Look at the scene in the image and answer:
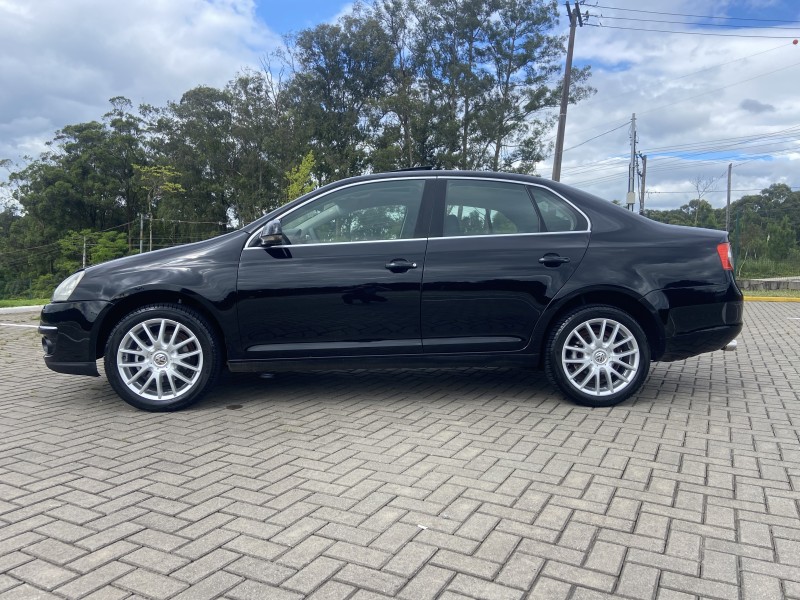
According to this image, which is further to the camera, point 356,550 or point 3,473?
point 3,473

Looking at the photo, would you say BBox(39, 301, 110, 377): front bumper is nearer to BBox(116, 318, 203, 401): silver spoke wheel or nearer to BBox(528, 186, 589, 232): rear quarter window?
BBox(116, 318, 203, 401): silver spoke wheel

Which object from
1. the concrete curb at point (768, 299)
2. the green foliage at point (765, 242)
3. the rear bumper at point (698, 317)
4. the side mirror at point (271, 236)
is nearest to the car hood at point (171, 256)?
the side mirror at point (271, 236)

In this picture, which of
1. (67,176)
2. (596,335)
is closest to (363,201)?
(596,335)

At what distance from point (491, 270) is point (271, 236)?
5.24 ft

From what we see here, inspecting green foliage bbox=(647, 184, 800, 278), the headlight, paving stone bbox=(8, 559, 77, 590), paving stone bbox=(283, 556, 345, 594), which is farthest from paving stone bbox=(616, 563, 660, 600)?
green foliage bbox=(647, 184, 800, 278)

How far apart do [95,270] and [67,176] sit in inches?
1991

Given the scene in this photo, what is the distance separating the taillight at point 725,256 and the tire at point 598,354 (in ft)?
2.61

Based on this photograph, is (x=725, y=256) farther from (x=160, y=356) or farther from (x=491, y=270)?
(x=160, y=356)

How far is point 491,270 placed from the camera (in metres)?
4.52

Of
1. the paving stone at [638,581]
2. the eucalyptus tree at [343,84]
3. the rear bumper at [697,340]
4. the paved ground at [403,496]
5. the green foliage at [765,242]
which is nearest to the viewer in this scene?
the paving stone at [638,581]

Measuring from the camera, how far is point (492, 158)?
121 ft

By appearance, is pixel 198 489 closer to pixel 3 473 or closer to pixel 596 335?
pixel 3 473

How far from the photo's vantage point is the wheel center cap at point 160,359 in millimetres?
4516

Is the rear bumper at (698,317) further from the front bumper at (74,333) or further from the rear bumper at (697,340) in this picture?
the front bumper at (74,333)
